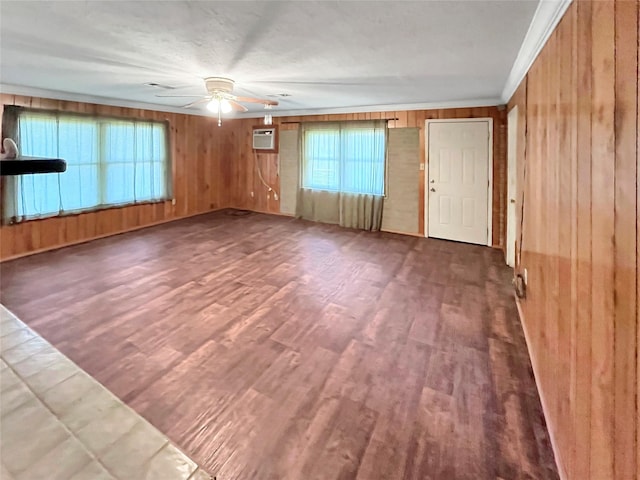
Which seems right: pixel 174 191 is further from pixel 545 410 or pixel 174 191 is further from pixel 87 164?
pixel 545 410

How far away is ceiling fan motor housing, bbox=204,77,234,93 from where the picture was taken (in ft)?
12.4

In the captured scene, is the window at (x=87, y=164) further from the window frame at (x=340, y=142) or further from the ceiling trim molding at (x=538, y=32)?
the ceiling trim molding at (x=538, y=32)

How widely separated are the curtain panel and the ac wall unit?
765mm

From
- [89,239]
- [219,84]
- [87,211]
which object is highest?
[219,84]

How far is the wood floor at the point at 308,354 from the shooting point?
1798 mm

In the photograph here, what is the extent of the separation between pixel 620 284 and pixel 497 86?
4.05 meters

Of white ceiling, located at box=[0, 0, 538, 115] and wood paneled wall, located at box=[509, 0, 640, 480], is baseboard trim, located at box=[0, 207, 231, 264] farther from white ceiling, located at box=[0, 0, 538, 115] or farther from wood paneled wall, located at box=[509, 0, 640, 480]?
wood paneled wall, located at box=[509, 0, 640, 480]

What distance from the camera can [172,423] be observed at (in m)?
1.96

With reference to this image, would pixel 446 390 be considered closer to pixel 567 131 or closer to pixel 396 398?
pixel 396 398

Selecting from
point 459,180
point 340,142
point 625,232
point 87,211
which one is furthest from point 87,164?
point 625,232

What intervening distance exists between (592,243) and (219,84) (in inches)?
143

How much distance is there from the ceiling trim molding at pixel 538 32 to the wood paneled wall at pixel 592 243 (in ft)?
0.20

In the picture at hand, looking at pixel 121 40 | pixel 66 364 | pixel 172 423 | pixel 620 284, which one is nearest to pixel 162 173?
pixel 121 40

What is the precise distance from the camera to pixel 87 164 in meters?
5.67
